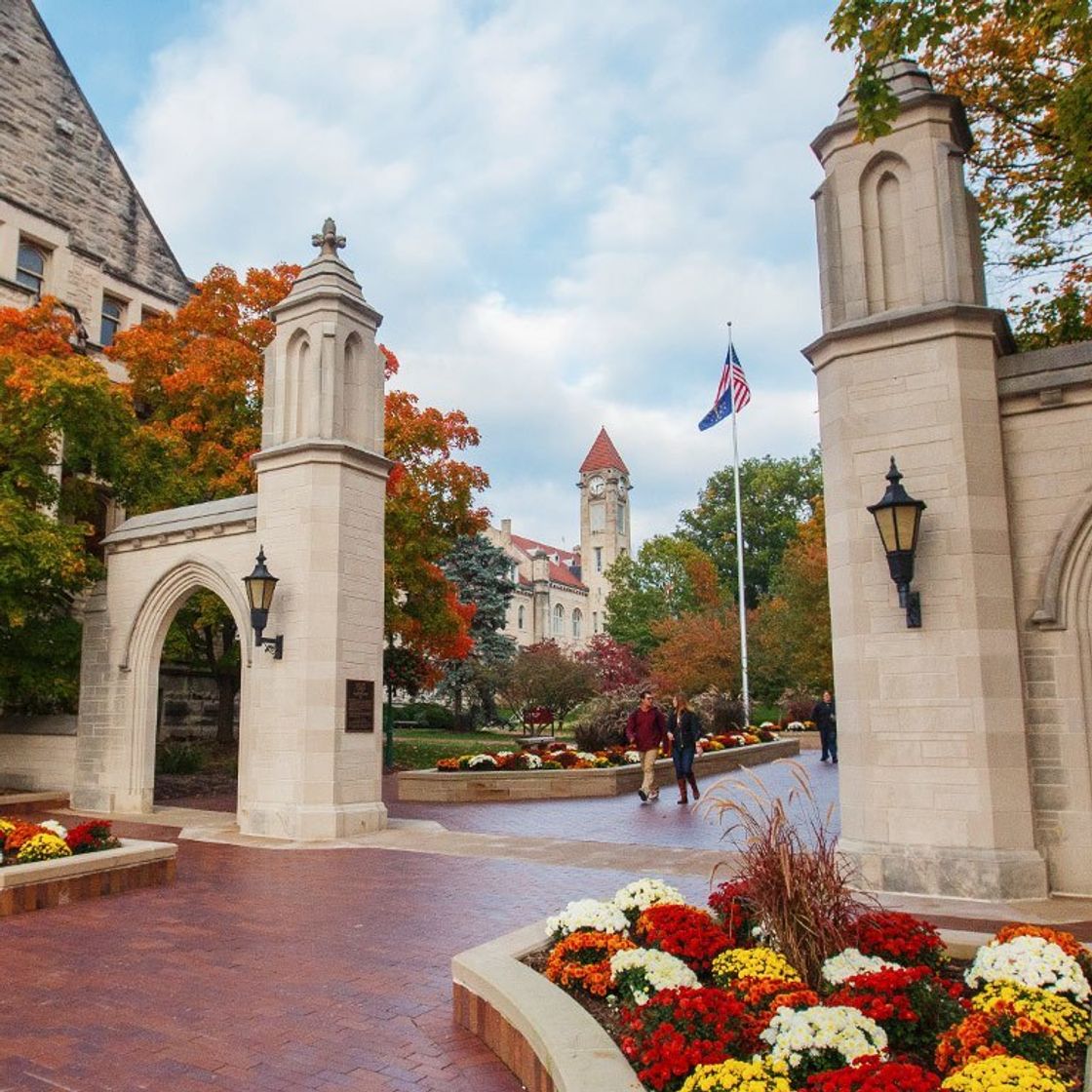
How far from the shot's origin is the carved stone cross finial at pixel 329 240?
13.6m

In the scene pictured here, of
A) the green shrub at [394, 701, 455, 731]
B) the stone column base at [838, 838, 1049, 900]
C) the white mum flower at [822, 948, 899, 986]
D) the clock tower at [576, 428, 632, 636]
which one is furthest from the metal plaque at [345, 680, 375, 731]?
the clock tower at [576, 428, 632, 636]

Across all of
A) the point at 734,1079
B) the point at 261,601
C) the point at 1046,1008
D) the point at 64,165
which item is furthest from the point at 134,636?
the point at 64,165

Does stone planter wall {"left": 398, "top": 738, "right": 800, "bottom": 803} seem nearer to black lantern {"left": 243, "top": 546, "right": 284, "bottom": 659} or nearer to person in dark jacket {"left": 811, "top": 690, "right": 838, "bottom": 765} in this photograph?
black lantern {"left": 243, "top": 546, "right": 284, "bottom": 659}

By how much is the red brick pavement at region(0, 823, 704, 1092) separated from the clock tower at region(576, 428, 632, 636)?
7443cm

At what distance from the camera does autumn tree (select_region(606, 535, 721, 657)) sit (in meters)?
54.1

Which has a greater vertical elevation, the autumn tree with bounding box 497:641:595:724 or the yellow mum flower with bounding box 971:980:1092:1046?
the autumn tree with bounding box 497:641:595:724

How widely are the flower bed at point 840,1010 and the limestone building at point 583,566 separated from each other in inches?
2637

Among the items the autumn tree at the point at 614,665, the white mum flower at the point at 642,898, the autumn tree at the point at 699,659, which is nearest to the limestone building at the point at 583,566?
the autumn tree at the point at 614,665

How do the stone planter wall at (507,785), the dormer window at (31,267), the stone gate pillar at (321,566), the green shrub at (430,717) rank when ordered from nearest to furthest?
1. the stone gate pillar at (321,566)
2. the stone planter wall at (507,785)
3. the dormer window at (31,267)
4. the green shrub at (430,717)

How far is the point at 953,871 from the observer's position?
788 centimetres

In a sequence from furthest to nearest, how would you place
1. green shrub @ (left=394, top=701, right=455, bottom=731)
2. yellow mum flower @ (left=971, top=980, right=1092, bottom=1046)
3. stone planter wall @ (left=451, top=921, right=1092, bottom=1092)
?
green shrub @ (left=394, top=701, right=455, bottom=731) → yellow mum flower @ (left=971, top=980, right=1092, bottom=1046) → stone planter wall @ (left=451, top=921, right=1092, bottom=1092)

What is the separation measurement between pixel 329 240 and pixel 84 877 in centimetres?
907

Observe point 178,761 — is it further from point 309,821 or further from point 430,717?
point 430,717

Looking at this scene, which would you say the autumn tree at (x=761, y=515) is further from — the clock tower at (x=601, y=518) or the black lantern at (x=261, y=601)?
the black lantern at (x=261, y=601)
